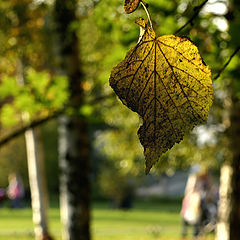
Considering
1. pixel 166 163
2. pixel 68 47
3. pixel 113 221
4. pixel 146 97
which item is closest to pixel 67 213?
pixel 68 47

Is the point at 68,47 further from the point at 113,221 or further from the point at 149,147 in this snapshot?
the point at 113,221

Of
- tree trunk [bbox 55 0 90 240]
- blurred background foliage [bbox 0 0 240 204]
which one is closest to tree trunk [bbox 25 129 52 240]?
blurred background foliage [bbox 0 0 240 204]

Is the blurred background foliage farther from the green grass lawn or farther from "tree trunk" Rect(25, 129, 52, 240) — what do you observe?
the green grass lawn

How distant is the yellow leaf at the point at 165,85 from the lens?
0.60 metres

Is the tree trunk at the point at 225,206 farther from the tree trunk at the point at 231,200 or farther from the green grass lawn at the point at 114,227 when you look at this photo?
the green grass lawn at the point at 114,227

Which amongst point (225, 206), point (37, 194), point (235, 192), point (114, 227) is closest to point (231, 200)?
point (235, 192)

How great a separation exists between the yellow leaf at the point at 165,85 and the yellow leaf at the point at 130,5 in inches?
1.1

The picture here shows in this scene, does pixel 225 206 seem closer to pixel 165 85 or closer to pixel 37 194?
pixel 37 194

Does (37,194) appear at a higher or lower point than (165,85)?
higher

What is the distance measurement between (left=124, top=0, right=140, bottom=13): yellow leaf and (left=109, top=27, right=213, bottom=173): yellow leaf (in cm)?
3

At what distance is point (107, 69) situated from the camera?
518cm

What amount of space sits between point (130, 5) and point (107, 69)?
4.60 metres

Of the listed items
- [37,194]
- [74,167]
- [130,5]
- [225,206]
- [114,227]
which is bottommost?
[114,227]

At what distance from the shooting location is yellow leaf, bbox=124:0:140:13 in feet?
1.94
